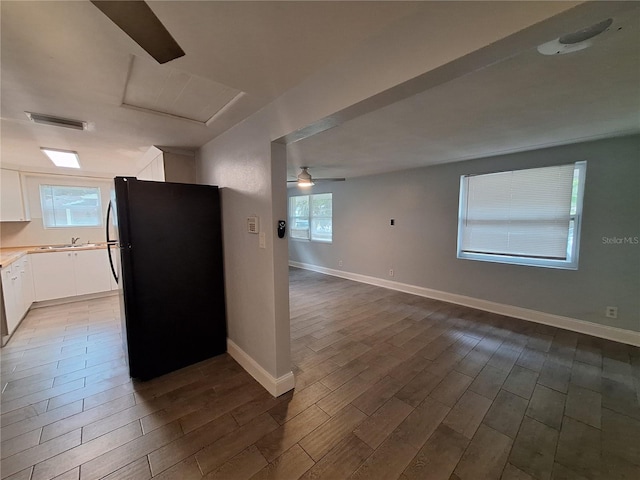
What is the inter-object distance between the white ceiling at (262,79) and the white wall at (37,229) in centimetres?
194

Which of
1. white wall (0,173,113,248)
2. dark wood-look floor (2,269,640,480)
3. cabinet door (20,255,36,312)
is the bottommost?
dark wood-look floor (2,269,640,480)

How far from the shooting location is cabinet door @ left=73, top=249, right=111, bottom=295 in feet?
13.7

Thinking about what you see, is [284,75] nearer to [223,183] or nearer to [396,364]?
[223,183]

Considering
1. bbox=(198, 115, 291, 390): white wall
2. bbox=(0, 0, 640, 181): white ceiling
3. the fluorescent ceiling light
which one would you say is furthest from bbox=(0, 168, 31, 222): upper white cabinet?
bbox=(198, 115, 291, 390): white wall

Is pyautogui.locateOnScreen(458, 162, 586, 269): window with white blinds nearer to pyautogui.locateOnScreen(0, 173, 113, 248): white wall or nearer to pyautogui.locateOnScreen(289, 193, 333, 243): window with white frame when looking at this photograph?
pyautogui.locateOnScreen(289, 193, 333, 243): window with white frame

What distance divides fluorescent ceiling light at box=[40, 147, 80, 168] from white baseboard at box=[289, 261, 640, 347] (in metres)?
5.14

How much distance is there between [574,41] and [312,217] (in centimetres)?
571

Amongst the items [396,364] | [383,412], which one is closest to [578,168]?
[396,364]

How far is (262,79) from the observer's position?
1521 mm

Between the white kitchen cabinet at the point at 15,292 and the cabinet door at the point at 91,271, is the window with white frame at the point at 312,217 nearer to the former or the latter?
the cabinet door at the point at 91,271

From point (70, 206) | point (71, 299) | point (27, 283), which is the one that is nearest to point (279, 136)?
point (27, 283)

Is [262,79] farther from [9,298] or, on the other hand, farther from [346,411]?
[9,298]

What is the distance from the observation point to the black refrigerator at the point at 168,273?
6.98 feet

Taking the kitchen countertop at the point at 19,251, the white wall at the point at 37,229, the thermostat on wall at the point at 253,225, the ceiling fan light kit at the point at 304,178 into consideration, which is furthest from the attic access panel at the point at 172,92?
the white wall at the point at 37,229
